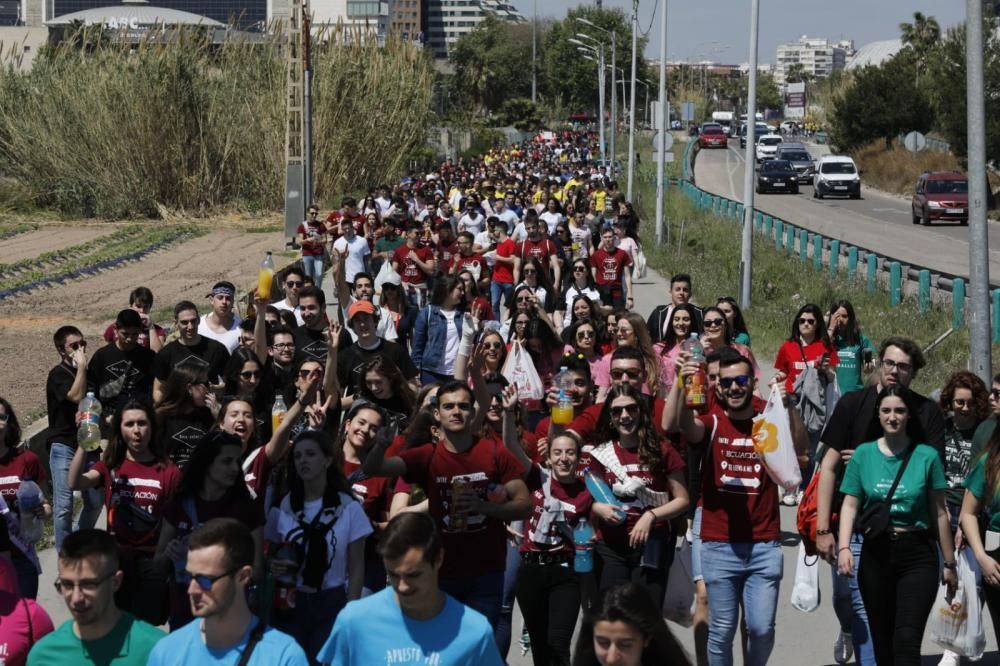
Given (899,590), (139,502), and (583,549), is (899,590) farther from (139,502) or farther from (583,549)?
(139,502)

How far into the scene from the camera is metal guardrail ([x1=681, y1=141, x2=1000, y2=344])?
19.8 metres

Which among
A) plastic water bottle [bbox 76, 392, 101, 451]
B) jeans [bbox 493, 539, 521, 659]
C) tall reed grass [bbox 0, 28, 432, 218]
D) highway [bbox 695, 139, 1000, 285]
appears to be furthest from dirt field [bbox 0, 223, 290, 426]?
highway [bbox 695, 139, 1000, 285]

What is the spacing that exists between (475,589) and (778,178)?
5758 cm

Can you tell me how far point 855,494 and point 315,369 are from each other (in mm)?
2788

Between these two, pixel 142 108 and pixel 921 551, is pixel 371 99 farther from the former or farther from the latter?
pixel 921 551

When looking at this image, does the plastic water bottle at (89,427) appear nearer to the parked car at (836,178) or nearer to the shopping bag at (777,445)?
the shopping bag at (777,445)

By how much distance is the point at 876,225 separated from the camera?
46.7 m

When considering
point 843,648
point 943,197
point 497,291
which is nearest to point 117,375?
point 843,648

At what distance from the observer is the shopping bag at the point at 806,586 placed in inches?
291

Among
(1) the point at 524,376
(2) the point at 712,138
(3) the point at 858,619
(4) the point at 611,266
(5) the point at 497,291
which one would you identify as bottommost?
(3) the point at 858,619

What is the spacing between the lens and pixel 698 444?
713cm

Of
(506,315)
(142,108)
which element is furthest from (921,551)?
(142,108)

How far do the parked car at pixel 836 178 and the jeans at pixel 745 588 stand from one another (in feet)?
180

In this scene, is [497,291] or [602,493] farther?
[497,291]
